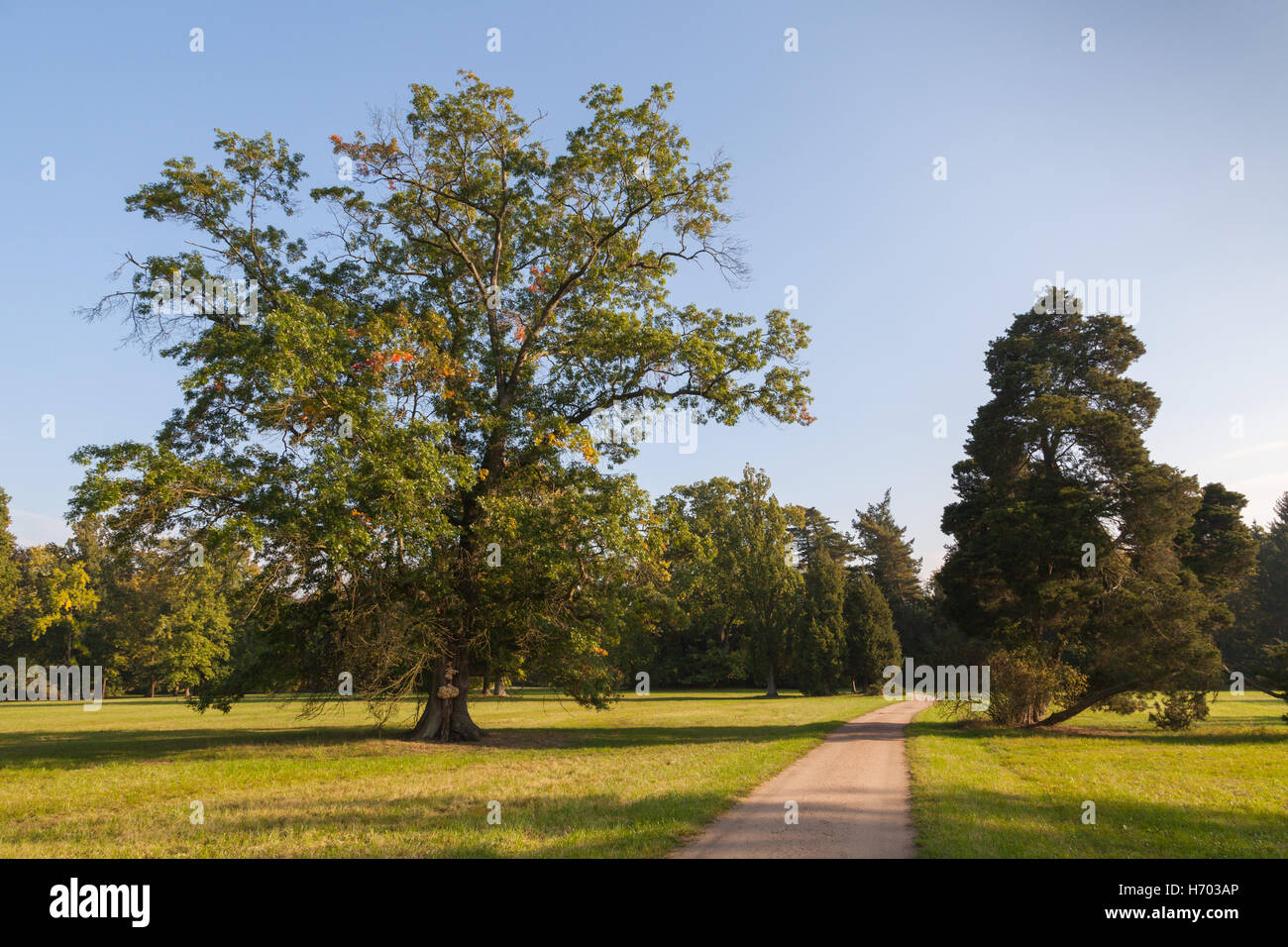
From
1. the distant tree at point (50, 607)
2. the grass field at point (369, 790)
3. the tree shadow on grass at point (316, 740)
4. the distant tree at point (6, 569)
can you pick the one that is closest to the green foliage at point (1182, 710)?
the tree shadow on grass at point (316, 740)

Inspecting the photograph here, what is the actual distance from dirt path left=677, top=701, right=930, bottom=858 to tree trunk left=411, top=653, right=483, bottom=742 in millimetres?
10762

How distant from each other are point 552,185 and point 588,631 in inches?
524

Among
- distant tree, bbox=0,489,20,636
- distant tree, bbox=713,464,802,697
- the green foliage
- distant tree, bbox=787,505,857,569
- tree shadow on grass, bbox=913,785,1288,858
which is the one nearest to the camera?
tree shadow on grass, bbox=913,785,1288,858

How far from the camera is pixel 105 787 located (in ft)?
42.9

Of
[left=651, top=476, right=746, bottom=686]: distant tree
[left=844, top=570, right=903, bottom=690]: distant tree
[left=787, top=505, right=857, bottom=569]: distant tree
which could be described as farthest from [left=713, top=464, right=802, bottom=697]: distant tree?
[left=787, top=505, right=857, bottom=569]: distant tree

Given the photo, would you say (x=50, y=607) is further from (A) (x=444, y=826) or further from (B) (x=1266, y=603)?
(B) (x=1266, y=603)

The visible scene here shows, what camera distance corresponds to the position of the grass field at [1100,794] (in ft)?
26.8

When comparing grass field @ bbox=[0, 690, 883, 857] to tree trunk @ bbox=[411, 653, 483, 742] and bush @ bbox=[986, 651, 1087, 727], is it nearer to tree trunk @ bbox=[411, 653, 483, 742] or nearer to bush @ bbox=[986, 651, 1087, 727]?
tree trunk @ bbox=[411, 653, 483, 742]

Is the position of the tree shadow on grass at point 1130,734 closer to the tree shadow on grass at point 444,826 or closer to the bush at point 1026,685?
the bush at point 1026,685

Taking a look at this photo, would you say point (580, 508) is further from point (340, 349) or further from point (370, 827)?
point (370, 827)

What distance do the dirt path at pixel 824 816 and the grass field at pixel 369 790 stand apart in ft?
1.62

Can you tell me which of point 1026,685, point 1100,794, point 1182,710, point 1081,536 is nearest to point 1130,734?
point 1182,710

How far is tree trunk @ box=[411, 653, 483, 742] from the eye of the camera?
2141cm
